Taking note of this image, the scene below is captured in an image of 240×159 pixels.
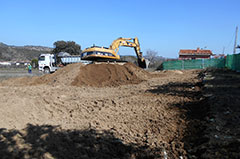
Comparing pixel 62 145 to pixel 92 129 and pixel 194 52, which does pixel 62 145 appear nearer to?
pixel 92 129

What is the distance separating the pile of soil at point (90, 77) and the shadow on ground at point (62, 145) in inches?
388

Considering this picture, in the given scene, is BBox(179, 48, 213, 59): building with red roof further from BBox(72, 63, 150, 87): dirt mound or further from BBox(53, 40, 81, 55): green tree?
BBox(72, 63, 150, 87): dirt mound

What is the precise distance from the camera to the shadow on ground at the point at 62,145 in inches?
146

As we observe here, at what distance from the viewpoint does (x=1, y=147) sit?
3.71 metres

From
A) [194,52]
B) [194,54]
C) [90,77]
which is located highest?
[194,52]

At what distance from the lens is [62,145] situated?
4.21m

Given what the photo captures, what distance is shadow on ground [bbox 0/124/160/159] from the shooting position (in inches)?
146

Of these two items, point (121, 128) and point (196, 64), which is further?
point (196, 64)

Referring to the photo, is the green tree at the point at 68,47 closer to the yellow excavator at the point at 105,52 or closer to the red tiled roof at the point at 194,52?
the red tiled roof at the point at 194,52

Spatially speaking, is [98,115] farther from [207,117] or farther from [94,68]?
[94,68]

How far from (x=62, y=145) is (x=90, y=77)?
12.0 metres

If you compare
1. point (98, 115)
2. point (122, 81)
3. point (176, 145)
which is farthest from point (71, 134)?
point (122, 81)

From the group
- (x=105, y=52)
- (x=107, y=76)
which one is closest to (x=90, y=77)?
(x=107, y=76)

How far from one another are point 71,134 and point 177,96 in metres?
5.69
